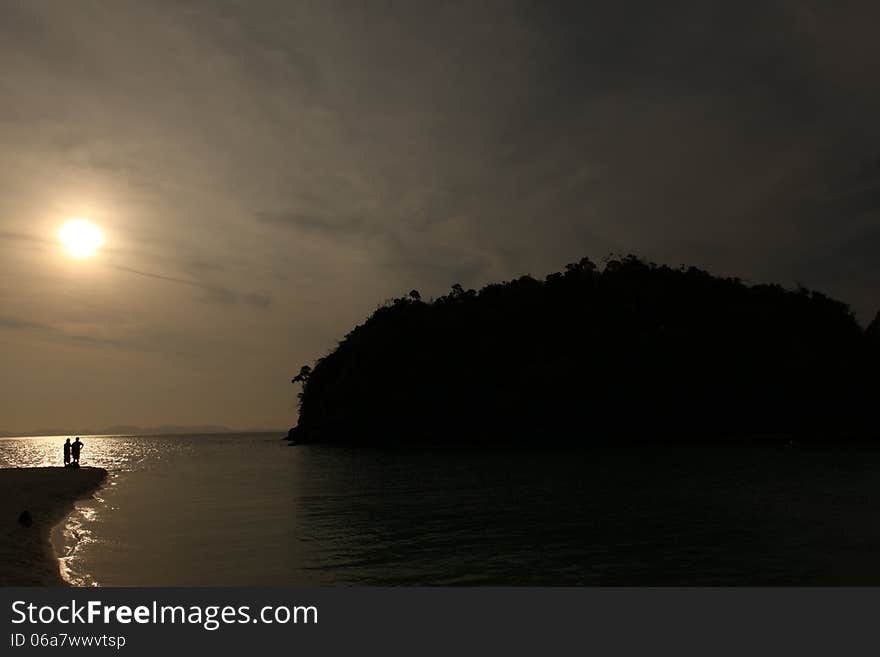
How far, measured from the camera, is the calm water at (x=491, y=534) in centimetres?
1445

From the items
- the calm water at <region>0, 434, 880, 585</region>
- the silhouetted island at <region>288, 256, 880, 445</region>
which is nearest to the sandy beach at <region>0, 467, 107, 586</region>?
the calm water at <region>0, 434, 880, 585</region>

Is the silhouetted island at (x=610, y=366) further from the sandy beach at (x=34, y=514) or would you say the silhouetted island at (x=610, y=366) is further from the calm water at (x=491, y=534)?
the sandy beach at (x=34, y=514)

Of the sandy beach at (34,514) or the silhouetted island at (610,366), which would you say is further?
the silhouetted island at (610,366)

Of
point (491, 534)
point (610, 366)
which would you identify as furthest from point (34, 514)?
point (610, 366)

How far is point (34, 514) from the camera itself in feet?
79.4

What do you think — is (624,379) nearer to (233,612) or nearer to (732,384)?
(732,384)

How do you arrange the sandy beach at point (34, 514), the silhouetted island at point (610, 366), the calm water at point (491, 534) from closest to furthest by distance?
1. the sandy beach at point (34, 514)
2. the calm water at point (491, 534)
3. the silhouetted island at point (610, 366)

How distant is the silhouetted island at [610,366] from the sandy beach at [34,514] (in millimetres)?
76541

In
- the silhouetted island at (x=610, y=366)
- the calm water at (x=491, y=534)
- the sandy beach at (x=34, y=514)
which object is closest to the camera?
the sandy beach at (x=34, y=514)

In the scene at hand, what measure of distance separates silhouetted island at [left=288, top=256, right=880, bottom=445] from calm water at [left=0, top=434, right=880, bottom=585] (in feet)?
239

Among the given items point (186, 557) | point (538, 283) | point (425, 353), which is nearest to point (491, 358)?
point (425, 353)

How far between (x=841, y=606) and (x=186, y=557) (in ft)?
50.8

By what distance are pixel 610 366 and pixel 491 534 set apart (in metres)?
99.2

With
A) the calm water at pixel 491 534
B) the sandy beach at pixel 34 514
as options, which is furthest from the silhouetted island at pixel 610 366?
the sandy beach at pixel 34 514
